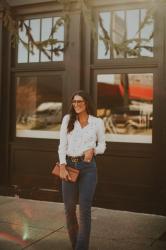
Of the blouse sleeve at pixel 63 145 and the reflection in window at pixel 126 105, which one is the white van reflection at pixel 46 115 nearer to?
the reflection in window at pixel 126 105

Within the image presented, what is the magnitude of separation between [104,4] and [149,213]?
12.3 ft

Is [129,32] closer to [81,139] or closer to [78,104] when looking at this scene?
[78,104]

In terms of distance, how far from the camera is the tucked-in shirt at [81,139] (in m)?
4.98

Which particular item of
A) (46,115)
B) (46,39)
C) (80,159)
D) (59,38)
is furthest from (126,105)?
(80,159)

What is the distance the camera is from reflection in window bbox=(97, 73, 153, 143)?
7590 mm

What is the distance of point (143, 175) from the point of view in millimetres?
7539

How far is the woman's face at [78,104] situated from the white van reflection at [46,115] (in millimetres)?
3144

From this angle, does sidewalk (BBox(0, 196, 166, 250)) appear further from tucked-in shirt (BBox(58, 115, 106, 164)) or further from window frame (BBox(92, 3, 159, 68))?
window frame (BBox(92, 3, 159, 68))

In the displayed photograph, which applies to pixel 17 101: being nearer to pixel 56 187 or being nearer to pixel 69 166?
pixel 56 187

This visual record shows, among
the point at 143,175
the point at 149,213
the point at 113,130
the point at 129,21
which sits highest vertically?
the point at 129,21

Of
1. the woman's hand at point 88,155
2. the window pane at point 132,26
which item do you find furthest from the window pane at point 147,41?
the woman's hand at point 88,155

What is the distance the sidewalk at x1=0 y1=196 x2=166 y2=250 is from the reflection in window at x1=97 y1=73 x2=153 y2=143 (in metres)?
1.39

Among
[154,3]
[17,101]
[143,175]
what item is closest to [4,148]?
[17,101]

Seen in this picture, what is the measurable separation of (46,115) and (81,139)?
11.6 ft
